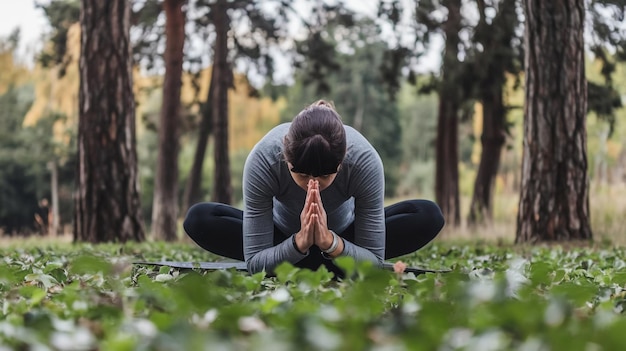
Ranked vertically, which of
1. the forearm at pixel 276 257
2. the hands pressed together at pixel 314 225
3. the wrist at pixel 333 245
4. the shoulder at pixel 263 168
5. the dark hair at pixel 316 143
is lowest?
the forearm at pixel 276 257

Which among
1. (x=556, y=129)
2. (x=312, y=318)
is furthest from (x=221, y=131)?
(x=312, y=318)

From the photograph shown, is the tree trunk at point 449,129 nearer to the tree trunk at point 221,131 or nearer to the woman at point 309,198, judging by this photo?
the tree trunk at point 221,131

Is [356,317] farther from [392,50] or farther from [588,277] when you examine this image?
[392,50]

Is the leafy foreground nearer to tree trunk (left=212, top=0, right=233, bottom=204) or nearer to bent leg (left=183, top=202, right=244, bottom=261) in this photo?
bent leg (left=183, top=202, right=244, bottom=261)

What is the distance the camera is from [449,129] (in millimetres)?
15883

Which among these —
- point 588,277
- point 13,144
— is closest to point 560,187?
point 588,277

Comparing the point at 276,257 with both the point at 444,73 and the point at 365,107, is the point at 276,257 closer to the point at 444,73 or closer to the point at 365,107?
the point at 444,73

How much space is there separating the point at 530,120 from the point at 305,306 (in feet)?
20.9

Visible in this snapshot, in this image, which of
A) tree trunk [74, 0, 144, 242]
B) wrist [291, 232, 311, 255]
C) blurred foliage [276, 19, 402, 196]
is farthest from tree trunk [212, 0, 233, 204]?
blurred foliage [276, 19, 402, 196]

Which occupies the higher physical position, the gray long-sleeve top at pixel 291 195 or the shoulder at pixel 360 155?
the shoulder at pixel 360 155

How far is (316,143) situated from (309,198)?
0.28 m

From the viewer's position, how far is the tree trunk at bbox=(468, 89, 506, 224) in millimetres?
14586

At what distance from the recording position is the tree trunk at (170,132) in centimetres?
1448

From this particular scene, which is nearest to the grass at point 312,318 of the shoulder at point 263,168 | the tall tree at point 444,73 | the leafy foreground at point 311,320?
the leafy foreground at point 311,320
